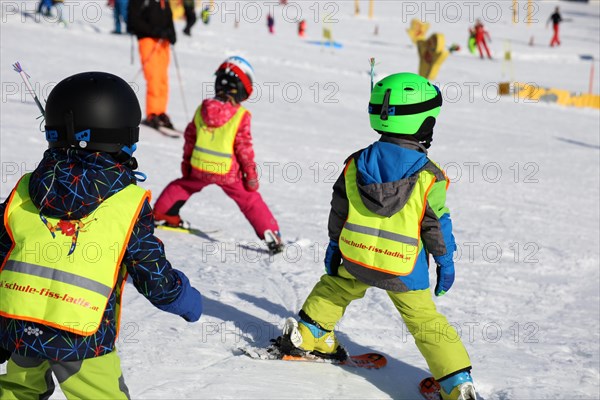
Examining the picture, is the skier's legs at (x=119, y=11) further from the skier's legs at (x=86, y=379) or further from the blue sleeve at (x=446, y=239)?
the skier's legs at (x=86, y=379)

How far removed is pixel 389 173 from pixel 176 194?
3045 mm

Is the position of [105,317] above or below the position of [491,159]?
above

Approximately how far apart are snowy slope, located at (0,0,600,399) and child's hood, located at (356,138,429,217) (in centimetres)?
98

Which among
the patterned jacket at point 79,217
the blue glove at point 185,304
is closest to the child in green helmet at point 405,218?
the blue glove at point 185,304

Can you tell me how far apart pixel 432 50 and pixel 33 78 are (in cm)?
1217

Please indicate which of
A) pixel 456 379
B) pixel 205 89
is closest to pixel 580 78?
pixel 205 89

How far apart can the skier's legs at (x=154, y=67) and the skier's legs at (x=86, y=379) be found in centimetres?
808

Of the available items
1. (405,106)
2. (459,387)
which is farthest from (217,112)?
(459,387)

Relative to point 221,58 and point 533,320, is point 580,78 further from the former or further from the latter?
point 533,320

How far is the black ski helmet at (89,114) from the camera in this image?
2357 millimetres

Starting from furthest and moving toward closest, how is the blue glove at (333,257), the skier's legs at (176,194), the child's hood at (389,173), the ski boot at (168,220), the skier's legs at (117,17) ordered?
the skier's legs at (117,17), the ski boot at (168,220), the skier's legs at (176,194), the blue glove at (333,257), the child's hood at (389,173)

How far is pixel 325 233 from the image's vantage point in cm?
707

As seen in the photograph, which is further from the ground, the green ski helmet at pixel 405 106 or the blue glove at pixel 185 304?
the green ski helmet at pixel 405 106

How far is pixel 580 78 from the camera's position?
26266mm
